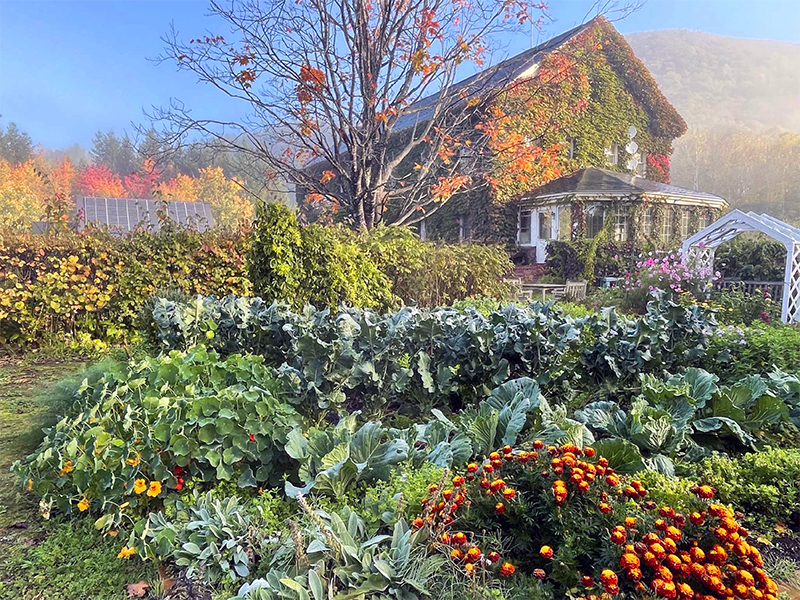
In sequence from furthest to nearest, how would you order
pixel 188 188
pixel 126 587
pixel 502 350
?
pixel 188 188, pixel 502 350, pixel 126 587

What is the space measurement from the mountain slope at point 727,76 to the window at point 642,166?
36.3 metres

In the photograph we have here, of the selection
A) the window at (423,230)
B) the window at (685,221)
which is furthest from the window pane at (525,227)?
the window at (685,221)

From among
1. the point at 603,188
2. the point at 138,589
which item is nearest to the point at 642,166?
the point at 603,188

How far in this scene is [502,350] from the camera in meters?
3.12

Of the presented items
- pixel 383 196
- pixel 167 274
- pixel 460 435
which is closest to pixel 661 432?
pixel 460 435

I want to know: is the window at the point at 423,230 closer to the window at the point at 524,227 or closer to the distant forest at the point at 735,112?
the window at the point at 524,227

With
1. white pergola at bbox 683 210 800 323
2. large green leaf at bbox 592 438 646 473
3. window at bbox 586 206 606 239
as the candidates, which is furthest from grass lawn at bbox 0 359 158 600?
window at bbox 586 206 606 239

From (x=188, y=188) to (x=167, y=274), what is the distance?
31917mm

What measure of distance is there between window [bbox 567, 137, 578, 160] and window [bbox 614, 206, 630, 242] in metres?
2.74

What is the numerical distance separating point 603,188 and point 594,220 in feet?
3.30

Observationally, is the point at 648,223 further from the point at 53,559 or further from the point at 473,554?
the point at 53,559

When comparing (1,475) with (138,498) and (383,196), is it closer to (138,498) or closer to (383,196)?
(138,498)

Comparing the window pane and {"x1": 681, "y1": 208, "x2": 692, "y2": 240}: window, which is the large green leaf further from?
{"x1": 681, "y1": 208, "x2": 692, "y2": 240}: window

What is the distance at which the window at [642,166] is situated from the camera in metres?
18.6
